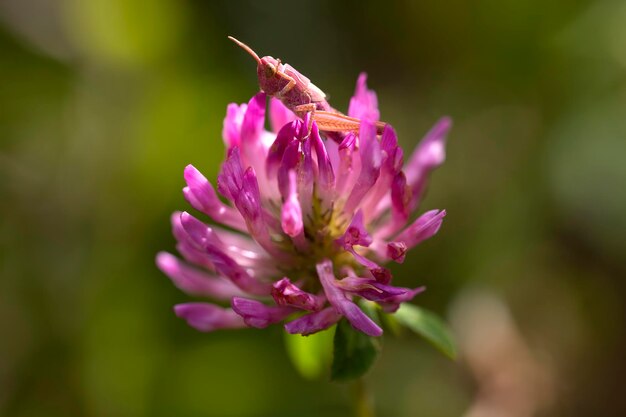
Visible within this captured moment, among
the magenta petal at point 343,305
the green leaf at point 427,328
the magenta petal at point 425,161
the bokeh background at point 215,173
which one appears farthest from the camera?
the bokeh background at point 215,173

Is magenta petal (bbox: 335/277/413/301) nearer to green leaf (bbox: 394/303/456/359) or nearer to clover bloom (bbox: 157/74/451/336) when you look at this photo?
clover bloom (bbox: 157/74/451/336)

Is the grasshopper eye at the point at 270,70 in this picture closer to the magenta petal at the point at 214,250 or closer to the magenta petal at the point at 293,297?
the magenta petal at the point at 214,250

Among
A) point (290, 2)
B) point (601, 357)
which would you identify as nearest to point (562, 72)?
point (601, 357)

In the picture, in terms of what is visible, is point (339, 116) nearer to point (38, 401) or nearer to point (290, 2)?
point (38, 401)

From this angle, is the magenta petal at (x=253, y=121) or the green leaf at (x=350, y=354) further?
the magenta petal at (x=253, y=121)

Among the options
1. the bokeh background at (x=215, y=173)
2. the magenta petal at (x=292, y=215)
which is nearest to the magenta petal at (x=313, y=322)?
the magenta petal at (x=292, y=215)

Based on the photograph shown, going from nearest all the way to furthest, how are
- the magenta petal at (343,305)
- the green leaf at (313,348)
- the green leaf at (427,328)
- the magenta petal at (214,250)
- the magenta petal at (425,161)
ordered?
the magenta petal at (343,305), the magenta petal at (214,250), the green leaf at (427,328), the magenta petal at (425,161), the green leaf at (313,348)
